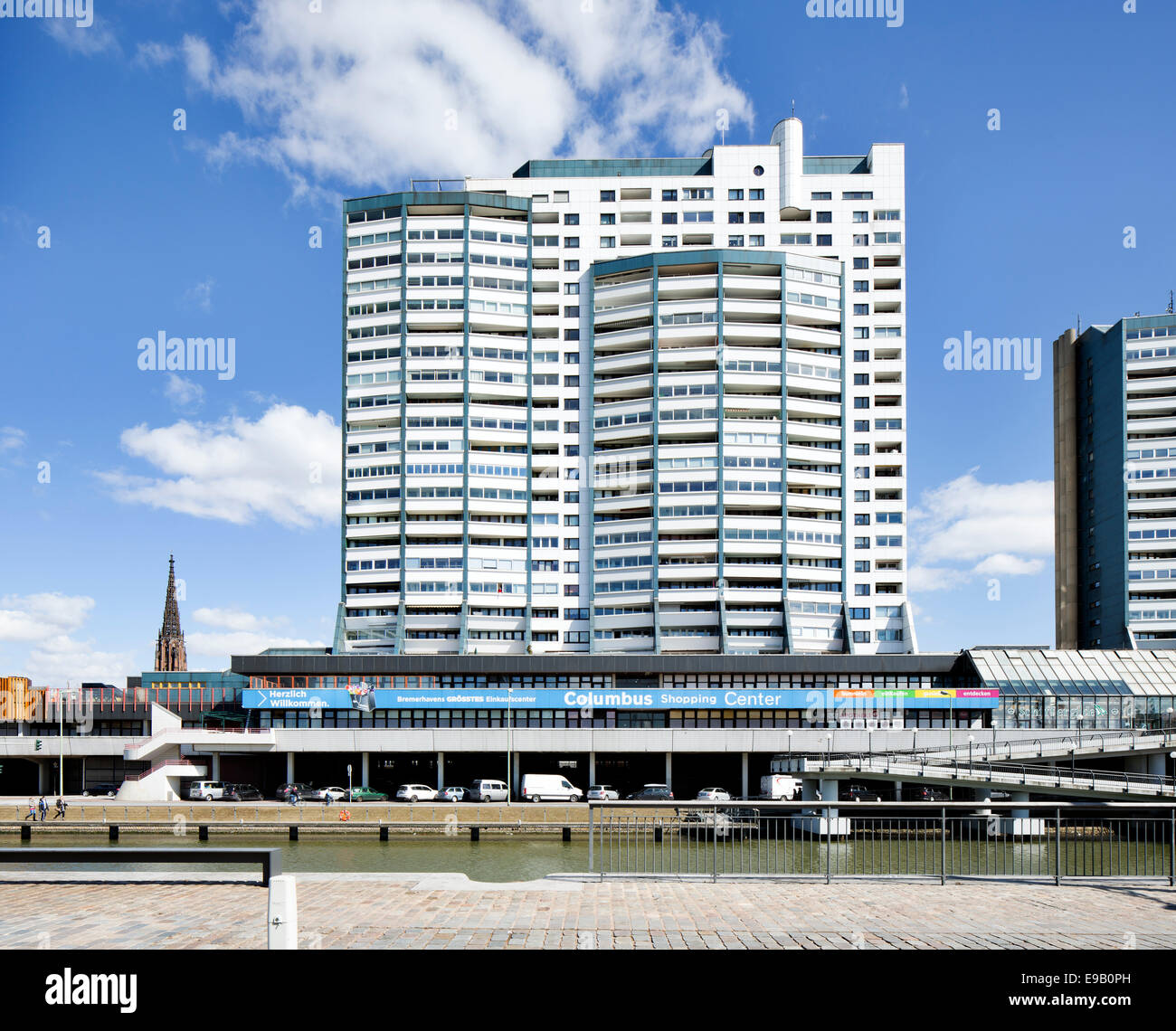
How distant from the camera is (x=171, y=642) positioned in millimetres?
129375

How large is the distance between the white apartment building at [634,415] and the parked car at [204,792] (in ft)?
76.4

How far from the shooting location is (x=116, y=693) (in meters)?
68.9

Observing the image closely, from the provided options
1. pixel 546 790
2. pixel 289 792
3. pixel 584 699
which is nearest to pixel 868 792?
pixel 584 699

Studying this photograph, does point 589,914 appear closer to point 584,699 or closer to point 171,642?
point 584,699

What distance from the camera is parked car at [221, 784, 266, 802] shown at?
56.4 meters

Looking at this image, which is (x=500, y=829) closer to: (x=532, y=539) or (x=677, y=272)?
(x=532, y=539)

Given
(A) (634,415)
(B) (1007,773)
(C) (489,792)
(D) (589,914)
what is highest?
(A) (634,415)

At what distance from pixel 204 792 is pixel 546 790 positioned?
21514 mm

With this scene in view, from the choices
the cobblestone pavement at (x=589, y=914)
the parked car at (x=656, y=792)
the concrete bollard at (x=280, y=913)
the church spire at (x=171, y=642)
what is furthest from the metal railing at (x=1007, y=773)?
the church spire at (x=171, y=642)

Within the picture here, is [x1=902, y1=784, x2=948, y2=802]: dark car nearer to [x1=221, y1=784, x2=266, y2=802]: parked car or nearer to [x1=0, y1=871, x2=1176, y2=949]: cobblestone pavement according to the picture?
[x1=221, y1=784, x2=266, y2=802]: parked car

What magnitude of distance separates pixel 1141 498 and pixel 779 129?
53.6m

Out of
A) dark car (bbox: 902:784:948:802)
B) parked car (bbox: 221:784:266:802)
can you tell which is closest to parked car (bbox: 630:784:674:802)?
dark car (bbox: 902:784:948:802)

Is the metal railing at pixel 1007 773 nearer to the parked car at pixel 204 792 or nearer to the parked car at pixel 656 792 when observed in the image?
the parked car at pixel 656 792
